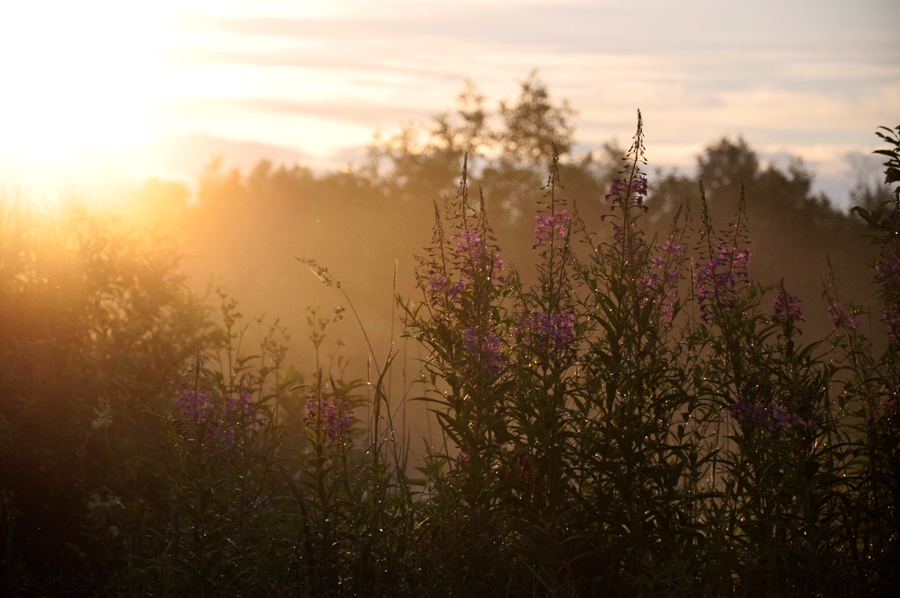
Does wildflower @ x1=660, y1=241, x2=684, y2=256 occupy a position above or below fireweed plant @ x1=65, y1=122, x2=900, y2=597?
above

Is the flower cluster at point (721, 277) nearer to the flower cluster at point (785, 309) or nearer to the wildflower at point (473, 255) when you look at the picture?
the flower cluster at point (785, 309)

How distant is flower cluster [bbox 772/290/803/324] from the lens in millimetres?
4164

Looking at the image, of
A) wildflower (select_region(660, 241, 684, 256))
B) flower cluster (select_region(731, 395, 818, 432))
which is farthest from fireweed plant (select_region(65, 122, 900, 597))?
wildflower (select_region(660, 241, 684, 256))

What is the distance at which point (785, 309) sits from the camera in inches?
168

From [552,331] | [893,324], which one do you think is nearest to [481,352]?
[552,331]

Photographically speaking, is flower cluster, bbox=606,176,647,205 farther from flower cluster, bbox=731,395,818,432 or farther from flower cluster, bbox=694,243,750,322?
flower cluster, bbox=731,395,818,432

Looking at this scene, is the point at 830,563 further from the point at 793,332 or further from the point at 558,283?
the point at 558,283

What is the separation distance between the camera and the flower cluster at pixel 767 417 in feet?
12.2

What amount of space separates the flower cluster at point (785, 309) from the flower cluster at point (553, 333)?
3.84 ft

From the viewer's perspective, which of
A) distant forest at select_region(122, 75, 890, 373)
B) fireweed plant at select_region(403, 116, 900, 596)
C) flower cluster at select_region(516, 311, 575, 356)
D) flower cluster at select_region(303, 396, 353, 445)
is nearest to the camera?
fireweed plant at select_region(403, 116, 900, 596)

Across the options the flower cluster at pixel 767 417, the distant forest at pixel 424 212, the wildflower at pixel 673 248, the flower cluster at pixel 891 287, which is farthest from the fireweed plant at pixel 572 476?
the distant forest at pixel 424 212

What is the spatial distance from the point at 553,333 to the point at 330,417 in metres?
1.31

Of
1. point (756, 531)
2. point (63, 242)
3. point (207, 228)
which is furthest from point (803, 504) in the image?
point (207, 228)

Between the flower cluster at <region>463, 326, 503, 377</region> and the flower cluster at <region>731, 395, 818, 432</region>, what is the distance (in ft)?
3.86
